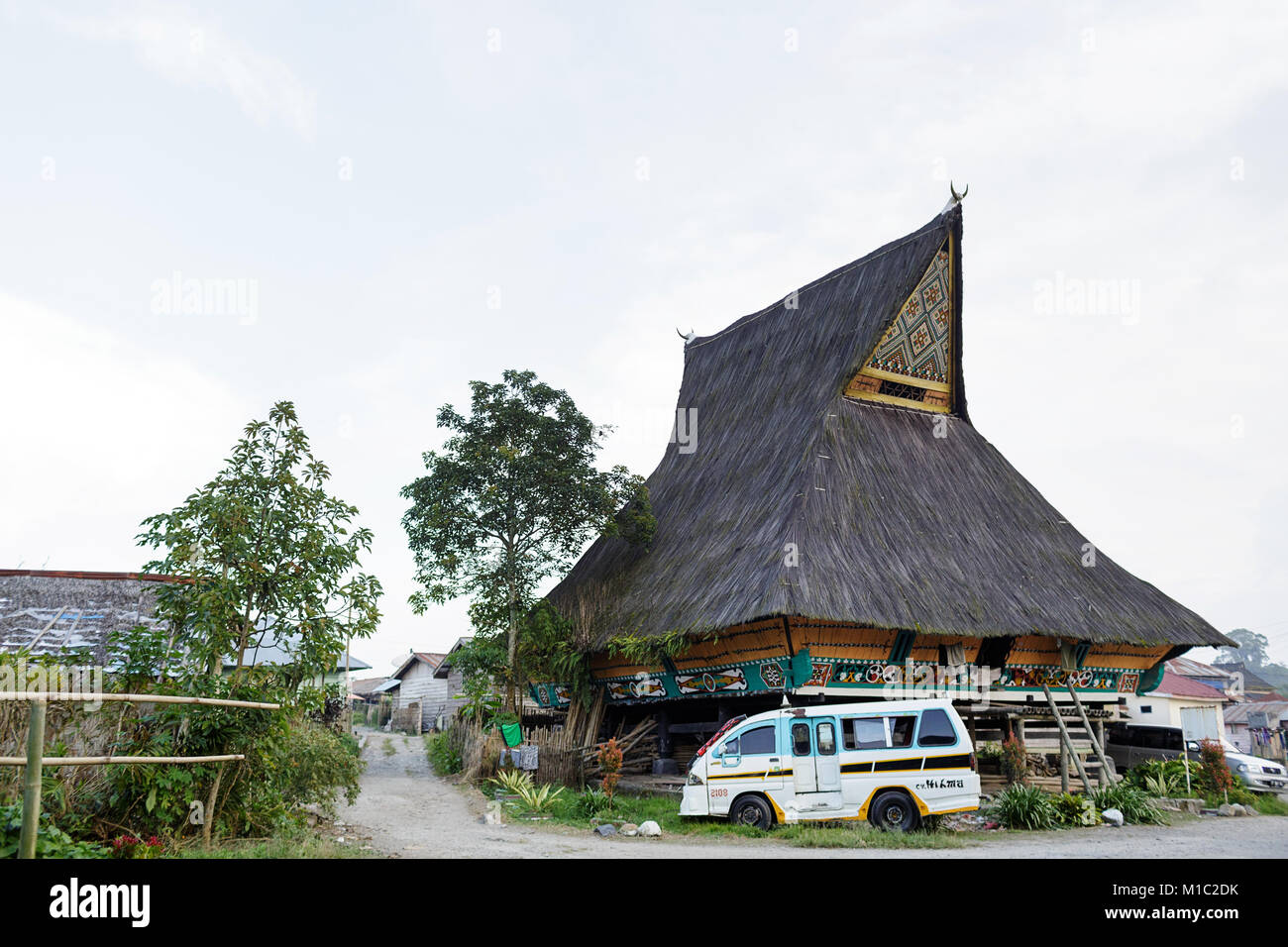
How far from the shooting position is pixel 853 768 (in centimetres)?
1318

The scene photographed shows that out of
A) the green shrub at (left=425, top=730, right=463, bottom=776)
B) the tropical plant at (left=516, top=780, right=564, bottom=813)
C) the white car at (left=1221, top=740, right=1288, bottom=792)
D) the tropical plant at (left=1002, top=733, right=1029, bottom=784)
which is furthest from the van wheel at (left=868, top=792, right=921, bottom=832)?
the white car at (left=1221, top=740, right=1288, bottom=792)

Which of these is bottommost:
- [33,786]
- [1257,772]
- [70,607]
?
[1257,772]

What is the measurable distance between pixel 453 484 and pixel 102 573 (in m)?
7.91

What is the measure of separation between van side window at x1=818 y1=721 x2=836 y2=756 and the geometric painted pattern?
1179 centimetres

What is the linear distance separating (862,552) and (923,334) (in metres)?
8.05

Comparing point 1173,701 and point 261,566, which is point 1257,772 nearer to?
point 1173,701

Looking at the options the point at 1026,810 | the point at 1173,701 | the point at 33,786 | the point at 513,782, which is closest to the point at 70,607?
the point at 513,782

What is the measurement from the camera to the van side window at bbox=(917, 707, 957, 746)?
13344 millimetres

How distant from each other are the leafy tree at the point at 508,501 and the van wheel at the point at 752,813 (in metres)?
9.44

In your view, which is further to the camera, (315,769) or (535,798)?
(535,798)

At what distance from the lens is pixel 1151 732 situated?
22.9 meters

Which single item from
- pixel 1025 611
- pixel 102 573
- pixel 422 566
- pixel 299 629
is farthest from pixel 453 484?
pixel 1025 611

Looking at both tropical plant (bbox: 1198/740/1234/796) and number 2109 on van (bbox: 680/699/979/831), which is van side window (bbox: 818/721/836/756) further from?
tropical plant (bbox: 1198/740/1234/796)
